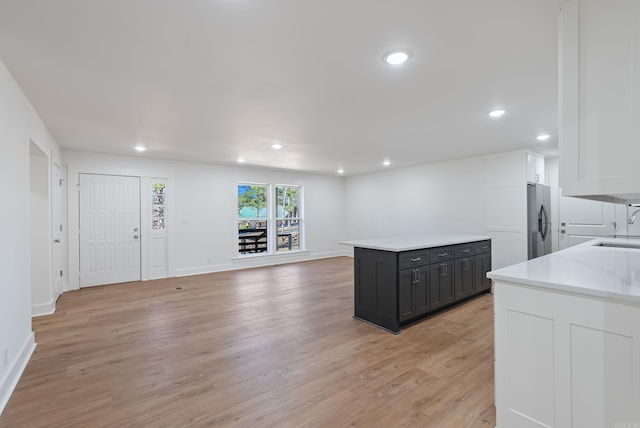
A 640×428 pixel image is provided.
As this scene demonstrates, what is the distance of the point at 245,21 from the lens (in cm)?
173

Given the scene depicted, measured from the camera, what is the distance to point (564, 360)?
1.50m

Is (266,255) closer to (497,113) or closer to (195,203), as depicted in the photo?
(195,203)

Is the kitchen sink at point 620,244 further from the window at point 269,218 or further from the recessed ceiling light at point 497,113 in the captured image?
the window at point 269,218

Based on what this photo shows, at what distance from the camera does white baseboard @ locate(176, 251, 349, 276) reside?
646cm

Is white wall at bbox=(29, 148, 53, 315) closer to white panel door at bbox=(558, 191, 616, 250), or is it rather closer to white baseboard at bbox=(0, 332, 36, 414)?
white baseboard at bbox=(0, 332, 36, 414)

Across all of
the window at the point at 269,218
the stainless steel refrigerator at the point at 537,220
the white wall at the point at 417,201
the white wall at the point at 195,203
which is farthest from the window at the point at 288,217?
the stainless steel refrigerator at the point at 537,220

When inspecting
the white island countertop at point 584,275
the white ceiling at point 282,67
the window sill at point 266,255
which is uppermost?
the white ceiling at point 282,67

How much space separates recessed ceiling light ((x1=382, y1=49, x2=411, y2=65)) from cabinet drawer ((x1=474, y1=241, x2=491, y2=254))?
10.2ft

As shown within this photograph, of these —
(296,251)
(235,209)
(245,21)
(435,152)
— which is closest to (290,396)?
(245,21)

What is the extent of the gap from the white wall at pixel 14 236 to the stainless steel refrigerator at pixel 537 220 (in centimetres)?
662

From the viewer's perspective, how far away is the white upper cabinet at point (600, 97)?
54.9 inches

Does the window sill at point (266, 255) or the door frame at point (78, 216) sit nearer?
the door frame at point (78, 216)

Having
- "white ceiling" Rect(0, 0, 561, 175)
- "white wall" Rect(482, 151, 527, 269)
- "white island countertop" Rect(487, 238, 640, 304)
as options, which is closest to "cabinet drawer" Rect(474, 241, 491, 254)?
Answer: "white wall" Rect(482, 151, 527, 269)

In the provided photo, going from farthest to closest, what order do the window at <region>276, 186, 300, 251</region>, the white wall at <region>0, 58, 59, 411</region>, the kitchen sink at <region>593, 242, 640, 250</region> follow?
the window at <region>276, 186, 300, 251</region> → the kitchen sink at <region>593, 242, 640, 250</region> → the white wall at <region>0, 58, 59, 411</region>
